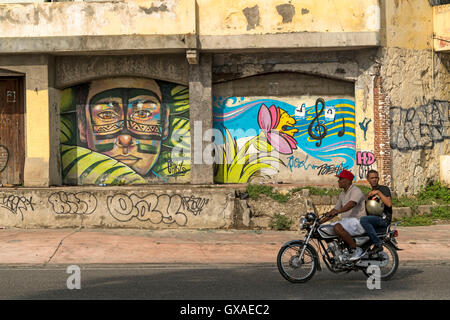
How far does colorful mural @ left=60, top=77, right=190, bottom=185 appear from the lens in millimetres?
18047

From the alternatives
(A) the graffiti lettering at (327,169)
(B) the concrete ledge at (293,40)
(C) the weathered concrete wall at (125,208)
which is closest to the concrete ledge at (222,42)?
(B) the concrete ledge at (293,40)

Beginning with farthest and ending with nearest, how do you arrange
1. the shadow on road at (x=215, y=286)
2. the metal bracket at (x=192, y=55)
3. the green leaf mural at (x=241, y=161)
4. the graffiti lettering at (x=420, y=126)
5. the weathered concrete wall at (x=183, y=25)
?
1. the green leaf mural at (x=241, y=161)
2. the graffiti lettering at (x=420, y=126)
3. the weathered concrete wall at (x=183, y=25)
4. the metal bracket at (x=192, y=55)
5. the shadow on road at (x=215, y=286)

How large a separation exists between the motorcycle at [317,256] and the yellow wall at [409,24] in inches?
363

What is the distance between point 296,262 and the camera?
9.19 metres

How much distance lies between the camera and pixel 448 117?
18.8 metres

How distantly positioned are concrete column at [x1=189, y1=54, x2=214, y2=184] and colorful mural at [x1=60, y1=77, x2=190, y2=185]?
2.16 ft

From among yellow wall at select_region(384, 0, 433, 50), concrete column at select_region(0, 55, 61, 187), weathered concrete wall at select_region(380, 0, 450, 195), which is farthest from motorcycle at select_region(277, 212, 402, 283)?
concrete column at select_region(0, 55, 61, 187)

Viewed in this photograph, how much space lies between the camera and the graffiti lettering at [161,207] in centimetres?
1521

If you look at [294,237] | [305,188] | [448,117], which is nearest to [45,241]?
[294,237]

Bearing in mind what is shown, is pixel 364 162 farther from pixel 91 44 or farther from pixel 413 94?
pixel 91 44

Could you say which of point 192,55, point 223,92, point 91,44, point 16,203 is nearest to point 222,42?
point 192,55

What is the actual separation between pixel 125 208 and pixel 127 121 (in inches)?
146

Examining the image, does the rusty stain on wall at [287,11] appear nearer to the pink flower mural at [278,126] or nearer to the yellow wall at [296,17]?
the yellow wall at [296,17]

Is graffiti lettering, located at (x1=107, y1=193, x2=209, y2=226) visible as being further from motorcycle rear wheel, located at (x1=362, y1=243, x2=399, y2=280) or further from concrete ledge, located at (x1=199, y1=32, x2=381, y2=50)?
motorcycle rear wheel, located at (x1=362, y1=243, x2=399, y2=280)
